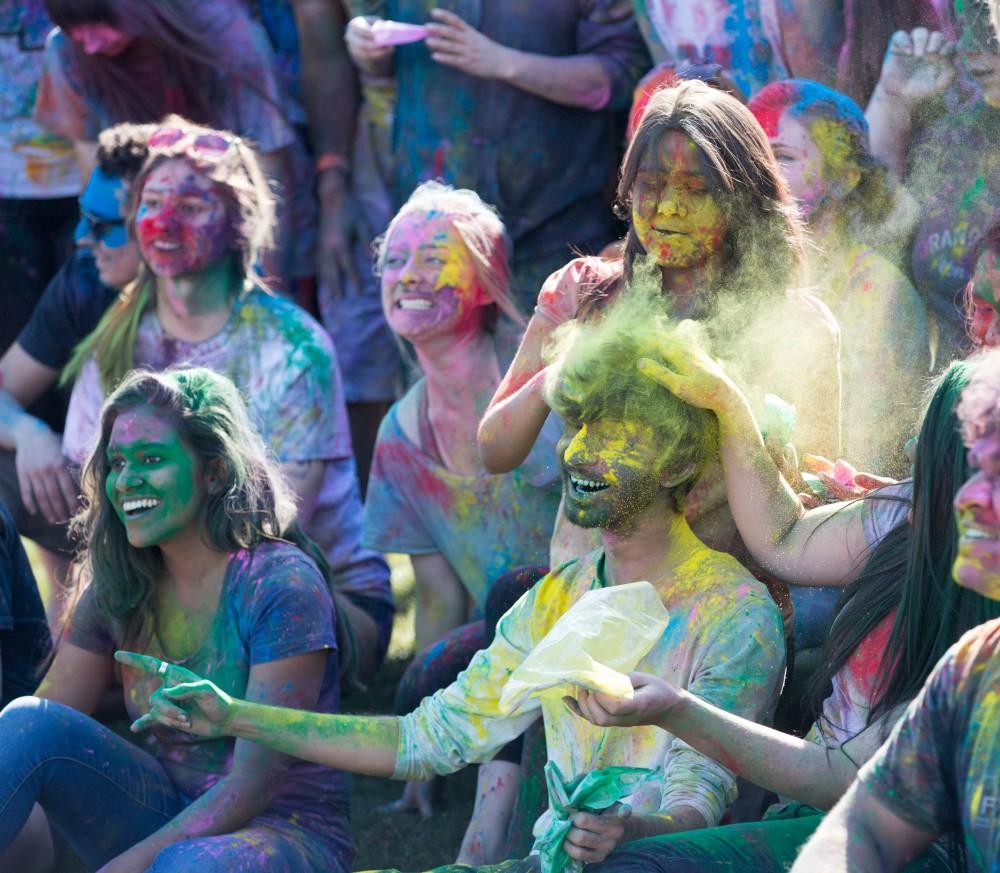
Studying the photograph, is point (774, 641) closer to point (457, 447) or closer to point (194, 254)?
point (457, 447)

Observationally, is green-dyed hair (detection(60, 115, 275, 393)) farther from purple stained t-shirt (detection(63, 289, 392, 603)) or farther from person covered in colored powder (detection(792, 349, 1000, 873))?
person covered in colored powder (detection(792, 349, 1000, 873))

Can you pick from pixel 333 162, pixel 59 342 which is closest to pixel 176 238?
pixel 59 342

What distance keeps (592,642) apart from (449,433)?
1.74 meters

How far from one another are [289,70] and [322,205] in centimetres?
48

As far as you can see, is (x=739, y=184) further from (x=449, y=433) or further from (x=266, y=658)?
(x=449, y=433)

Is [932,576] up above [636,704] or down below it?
above

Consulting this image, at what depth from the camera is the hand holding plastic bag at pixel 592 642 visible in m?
2.49

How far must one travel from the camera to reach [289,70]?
5.43 m

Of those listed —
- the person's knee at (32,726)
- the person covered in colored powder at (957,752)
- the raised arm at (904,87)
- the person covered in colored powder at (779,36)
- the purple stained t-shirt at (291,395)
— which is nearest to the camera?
the person covered in colored powder at (957,752)

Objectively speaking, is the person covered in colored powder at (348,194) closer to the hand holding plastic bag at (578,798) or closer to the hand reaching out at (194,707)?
the hand reaching out at (194,707)

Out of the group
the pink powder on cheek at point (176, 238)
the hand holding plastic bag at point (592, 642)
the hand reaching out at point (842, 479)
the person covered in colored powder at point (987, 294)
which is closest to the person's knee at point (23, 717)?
the hand holding plastic bag at point (592, 642)

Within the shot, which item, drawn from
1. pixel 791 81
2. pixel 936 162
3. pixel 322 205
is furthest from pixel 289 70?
pixel 936 162

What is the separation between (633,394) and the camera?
9.24 ft

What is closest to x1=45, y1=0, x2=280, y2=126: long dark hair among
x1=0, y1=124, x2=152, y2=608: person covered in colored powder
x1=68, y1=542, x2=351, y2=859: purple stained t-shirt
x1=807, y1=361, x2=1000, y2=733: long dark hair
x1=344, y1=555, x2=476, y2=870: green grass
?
x1=0, y1=124, x2=152, y2=608: person covered in colored powder
